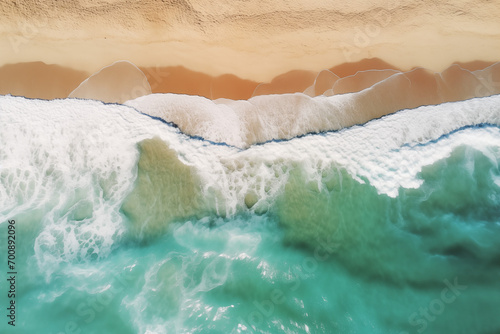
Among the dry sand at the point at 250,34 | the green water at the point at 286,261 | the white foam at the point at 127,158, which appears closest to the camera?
the green water at the point at 286,261

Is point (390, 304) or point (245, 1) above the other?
point (245, 1)

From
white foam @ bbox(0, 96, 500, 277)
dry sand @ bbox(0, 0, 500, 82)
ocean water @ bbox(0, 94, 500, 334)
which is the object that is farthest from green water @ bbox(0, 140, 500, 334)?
dry sand @ bbox(0, 0, 500, 82)

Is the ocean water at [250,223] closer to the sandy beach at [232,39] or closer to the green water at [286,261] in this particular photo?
the green water at [286,261]

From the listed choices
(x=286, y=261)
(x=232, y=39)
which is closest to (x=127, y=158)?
(x=232, y=39)

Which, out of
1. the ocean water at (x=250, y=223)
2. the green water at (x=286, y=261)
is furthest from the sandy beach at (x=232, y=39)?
the green water at (x=286, y=261)

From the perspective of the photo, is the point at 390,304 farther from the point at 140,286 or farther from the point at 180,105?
the point at 180,105

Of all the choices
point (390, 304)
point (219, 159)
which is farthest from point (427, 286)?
point (219, 159)
